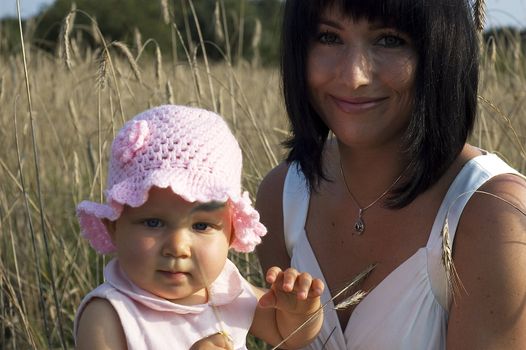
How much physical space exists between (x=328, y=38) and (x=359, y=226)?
542 millimetres

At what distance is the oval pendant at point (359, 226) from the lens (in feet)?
8.54

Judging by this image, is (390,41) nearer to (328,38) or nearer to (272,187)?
(328,38)

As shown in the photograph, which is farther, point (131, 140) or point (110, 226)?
point (110, 226)

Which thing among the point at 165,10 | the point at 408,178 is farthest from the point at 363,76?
the point at 165,10

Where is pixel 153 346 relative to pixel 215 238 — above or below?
below

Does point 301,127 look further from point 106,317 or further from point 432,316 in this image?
point 106,317

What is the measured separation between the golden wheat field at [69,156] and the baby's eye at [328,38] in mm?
436

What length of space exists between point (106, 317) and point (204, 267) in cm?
24

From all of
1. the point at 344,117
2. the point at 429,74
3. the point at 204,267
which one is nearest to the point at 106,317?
the point at 204,267

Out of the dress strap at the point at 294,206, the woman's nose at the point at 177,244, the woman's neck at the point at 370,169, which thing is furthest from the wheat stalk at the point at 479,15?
the woman's nose at the point at 177,244

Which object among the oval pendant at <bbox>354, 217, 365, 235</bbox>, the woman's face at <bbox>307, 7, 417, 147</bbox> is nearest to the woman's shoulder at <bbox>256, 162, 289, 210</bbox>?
the oval pendant at <bbox>354, 217, 365, 235</bbox>

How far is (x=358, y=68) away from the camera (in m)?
2.34

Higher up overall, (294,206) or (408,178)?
(408,178)

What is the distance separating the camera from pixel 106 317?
198 centimetres
